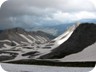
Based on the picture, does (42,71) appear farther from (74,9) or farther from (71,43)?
(71,43)

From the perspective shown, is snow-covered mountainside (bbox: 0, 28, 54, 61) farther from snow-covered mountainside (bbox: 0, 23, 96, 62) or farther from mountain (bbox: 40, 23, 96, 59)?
mountain (bbox: 40, 23, 96, 59)

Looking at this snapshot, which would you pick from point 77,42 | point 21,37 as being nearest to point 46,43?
point 21,37

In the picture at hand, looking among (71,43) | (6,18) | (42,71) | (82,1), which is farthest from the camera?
(71,43)

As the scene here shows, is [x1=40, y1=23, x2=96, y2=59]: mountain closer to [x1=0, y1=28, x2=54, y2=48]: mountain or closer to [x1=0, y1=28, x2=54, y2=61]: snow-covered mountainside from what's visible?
[x1=0, y1=28, x2=54, y2=61]: snow-covered mountainside

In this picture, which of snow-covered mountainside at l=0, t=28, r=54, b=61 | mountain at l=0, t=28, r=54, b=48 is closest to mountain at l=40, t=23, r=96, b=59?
snow-covered mountainside at l=0, t=28, r=54, b=61

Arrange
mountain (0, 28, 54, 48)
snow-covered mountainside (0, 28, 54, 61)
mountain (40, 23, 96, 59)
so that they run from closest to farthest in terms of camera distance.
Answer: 1. mountain (0, 28, 54, 48)
2. snow-covered mountainside (0, 28, 54, 61)
3. mountain (40, 23, 96, 59)

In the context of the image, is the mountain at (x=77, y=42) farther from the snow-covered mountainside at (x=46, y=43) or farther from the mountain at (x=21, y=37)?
the mountain at (x=21, y=37)

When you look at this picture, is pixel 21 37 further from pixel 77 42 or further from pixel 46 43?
pixel 77 42

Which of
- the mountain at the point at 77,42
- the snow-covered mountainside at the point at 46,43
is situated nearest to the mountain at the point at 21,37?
the snow-covered mountainside at the point at 46,43

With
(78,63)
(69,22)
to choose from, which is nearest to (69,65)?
(78,63)

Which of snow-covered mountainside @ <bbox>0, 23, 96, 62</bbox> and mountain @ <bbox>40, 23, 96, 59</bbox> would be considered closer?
snow-covered mountainside @ <bbox>0, 23, 96, 62</bbox>

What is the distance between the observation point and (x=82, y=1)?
55.8ft

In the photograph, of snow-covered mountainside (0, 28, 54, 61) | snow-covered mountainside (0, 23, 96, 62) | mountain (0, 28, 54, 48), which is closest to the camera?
mountain (0, 28, 54, 48)

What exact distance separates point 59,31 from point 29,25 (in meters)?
1.72
